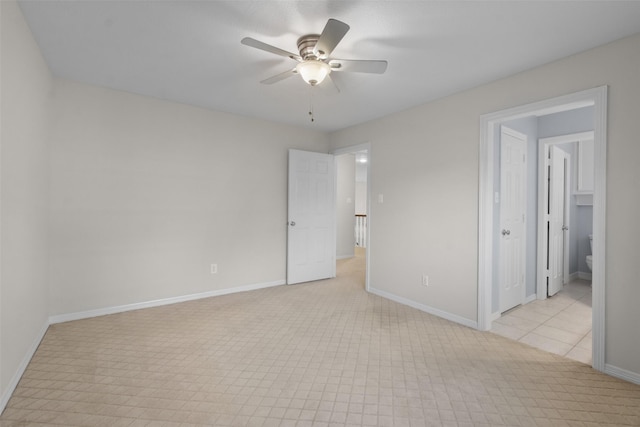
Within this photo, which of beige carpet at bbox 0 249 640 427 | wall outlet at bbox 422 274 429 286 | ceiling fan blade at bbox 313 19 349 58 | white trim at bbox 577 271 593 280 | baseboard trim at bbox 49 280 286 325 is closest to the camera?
ceiling fan blade at bbox 313 19 349 58

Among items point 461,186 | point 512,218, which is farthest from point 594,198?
point 512,218

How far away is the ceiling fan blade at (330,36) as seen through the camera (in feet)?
5.30

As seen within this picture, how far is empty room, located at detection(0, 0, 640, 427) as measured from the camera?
73.3 inches

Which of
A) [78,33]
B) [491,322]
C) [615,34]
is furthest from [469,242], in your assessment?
[78,33]

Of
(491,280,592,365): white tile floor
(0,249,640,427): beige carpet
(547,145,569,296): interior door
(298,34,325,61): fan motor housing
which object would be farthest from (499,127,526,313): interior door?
(298,34,325,61): fan motor housing

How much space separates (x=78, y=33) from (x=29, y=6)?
11.5 inches

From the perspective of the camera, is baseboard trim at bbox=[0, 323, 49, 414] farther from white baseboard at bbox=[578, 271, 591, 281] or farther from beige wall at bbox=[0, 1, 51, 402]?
white baseboard at bbox=[578, 271, 591, 281]

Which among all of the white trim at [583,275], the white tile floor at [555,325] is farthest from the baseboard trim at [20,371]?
the white trim at [583,275]

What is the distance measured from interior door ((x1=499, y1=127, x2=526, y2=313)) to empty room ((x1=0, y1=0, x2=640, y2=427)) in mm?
37

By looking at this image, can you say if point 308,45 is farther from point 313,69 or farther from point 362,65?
point 362,65

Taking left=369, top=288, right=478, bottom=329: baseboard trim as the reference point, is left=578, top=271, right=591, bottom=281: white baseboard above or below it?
above

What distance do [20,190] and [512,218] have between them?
4.47 meters

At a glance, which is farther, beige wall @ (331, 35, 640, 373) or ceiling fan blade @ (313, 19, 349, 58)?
beige wall @ (331, 35, 640, 373)

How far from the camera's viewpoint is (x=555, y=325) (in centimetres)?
306
